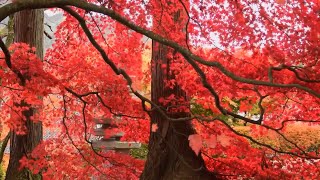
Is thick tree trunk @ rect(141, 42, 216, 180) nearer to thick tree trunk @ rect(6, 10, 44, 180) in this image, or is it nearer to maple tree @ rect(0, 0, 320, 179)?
maple tree @ rect(0, 0, 320, 179)

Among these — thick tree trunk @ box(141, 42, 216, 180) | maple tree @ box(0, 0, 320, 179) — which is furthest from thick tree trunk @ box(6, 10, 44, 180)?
thick tree trunk @ box(141, 42, 216, 180)

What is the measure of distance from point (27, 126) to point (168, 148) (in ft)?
8.90

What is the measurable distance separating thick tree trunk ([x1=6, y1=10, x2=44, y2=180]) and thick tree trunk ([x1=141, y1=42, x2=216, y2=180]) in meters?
2.24

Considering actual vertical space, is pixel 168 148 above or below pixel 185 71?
below

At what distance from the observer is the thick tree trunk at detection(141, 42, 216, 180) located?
244 inches

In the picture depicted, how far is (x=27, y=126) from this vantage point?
712 centimetres

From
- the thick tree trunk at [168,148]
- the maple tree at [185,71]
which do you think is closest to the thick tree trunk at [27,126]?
the maple tree at [185,71]

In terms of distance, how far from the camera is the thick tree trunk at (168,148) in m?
6.21

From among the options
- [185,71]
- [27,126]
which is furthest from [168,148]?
[27,126]

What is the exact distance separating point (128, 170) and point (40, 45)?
287 centimetres

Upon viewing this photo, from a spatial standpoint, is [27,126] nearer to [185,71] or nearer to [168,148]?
[168,148]

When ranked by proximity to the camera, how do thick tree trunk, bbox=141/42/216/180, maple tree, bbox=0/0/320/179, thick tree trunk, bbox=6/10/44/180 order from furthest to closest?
1. thick tree trunk, bbox=6/10/44/180
2. thick tree trunk, bbox=141/42/216/180
3. maple tree, bbox=0/0/320/179

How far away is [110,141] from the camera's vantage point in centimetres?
754

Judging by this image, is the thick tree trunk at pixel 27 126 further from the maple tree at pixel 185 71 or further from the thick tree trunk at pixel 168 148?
the thick tree trunk at pixel 168 148
